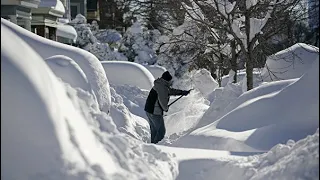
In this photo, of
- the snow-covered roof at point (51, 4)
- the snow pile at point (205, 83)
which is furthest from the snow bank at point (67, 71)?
the snow-covered roof at point (51, 4)

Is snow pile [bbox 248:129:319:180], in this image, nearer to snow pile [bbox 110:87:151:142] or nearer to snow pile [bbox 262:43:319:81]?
snow pile [bbox 110:87:151:142]

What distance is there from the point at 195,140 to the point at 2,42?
4.37m

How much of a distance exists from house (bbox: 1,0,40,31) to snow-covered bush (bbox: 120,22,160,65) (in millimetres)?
14981

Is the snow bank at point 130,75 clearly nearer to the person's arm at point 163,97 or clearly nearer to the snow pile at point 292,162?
the person's arm at point 163,97

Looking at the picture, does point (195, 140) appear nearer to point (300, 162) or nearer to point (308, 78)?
point (308, 78)

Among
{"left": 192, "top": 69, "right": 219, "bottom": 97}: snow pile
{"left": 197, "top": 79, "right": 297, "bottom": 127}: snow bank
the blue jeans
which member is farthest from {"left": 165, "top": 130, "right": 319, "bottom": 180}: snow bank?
{"left": 192, "top": 69, "right": 219, "bottom": 97}: snow pile

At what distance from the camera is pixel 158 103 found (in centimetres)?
1090

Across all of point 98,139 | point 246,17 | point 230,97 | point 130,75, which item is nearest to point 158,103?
point 230,97

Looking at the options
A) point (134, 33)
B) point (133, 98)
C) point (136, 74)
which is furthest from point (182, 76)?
point (133, 98)

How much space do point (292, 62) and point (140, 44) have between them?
19864mm

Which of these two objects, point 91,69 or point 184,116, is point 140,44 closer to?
point 184,116

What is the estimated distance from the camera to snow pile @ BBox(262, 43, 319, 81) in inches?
576

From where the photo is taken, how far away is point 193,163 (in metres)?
6.36

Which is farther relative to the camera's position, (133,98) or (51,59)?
(133,98)
